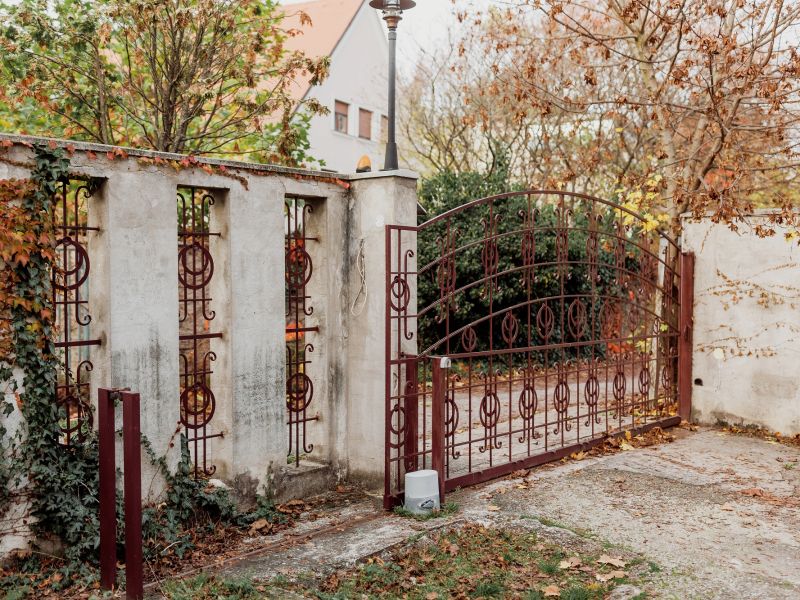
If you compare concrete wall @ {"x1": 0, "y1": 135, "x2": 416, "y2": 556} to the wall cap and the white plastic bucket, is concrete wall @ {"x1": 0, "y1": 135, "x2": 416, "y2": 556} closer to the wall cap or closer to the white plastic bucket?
the wall cap

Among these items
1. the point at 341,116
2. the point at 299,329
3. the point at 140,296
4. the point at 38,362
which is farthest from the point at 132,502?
the point at 341,116

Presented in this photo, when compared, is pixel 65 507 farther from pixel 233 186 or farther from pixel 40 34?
pixel 40 34

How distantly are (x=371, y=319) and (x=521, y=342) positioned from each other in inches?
326

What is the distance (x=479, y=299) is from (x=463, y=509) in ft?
24.8

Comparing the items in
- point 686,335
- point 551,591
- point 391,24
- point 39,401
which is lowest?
point 551,591

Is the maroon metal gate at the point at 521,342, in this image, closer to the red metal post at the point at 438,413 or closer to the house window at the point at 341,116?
the red metal post at the point at 438,413

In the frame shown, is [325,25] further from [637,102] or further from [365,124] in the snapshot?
[637,102]

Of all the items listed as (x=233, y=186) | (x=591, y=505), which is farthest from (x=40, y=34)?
(x=591, y=505)

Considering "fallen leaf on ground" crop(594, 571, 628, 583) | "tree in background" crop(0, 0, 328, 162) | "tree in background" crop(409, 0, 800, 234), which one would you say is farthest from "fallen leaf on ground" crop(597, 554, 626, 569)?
"tree in background" crop(0, 0, 328, 162)

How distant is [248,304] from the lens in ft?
18.7

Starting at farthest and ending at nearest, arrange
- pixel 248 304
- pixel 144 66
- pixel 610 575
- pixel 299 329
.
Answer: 1. pixel 144 66
2. pixel 299 329
3. pixel 248 304
4. pixel 610 575

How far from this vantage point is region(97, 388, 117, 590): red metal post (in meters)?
4.38

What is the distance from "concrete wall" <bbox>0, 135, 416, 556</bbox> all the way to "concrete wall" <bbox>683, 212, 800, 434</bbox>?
468 centimetres

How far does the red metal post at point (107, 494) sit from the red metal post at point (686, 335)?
7135 millimetres
